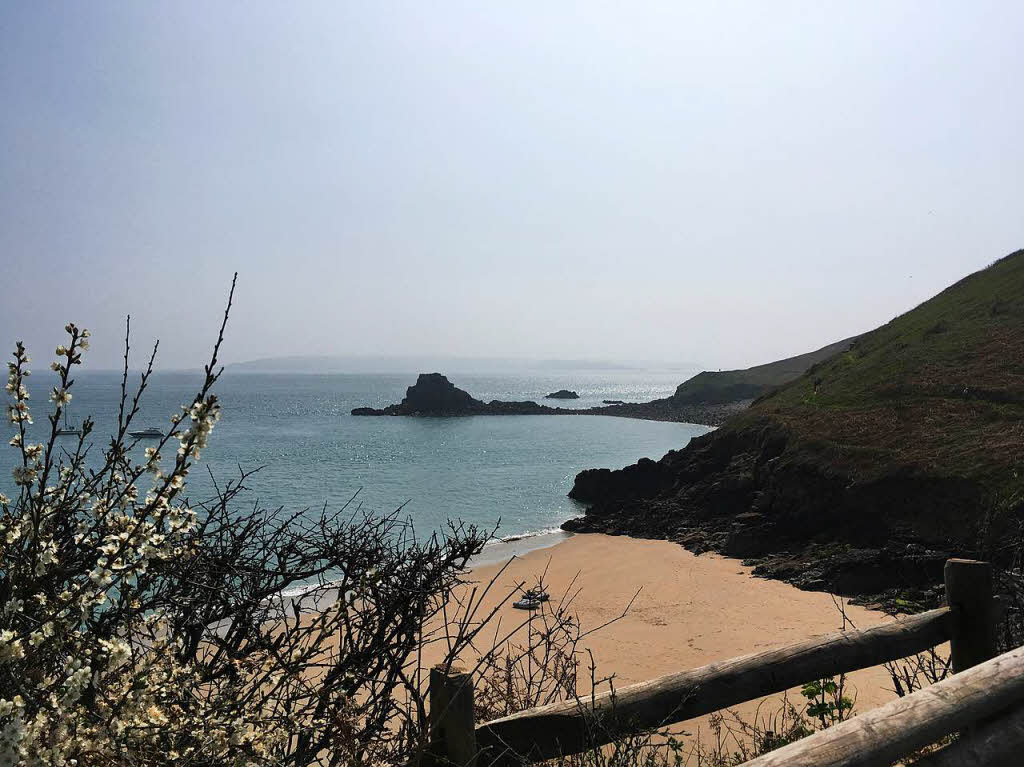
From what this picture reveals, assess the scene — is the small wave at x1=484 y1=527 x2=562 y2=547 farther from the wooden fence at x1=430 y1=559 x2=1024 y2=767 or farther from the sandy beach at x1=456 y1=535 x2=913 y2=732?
the wooden fence at x1=430 y1=559 x2=1024 y2=767

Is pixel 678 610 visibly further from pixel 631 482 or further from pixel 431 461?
pixel 431 461

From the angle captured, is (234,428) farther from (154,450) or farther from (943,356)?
(154,450)

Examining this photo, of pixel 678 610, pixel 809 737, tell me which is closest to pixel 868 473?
pixel 678 610

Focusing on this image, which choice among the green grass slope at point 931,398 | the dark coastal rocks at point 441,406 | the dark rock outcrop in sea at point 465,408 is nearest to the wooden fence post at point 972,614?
the green grass slope at point 931,398

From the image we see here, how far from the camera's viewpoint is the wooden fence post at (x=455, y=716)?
2824 mm

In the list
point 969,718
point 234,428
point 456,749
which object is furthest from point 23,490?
point 234,428

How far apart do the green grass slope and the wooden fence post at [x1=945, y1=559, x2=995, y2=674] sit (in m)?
16.0

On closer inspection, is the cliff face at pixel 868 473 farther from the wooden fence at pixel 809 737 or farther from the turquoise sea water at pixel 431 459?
the wooden fence at pixel 809 737

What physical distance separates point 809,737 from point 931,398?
99.6 ft

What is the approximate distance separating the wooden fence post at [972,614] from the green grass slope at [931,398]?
16.0 m

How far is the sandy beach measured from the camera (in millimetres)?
14578

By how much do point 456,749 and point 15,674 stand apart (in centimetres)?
162

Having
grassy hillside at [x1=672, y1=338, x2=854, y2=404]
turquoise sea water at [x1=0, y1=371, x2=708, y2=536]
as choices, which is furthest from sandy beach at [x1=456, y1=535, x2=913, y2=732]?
grassy hillside at [x1=672, y1=338, x2=854, y2=404]

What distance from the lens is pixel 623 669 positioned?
14.3 m
